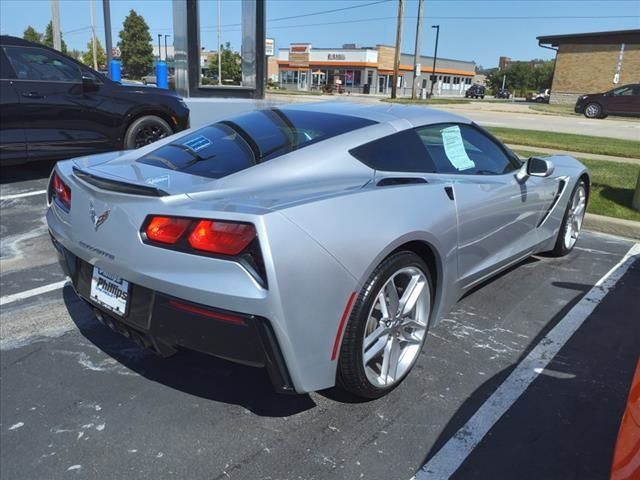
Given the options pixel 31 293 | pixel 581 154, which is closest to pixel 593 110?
pixel 581 154

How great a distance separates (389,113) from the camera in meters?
3.35

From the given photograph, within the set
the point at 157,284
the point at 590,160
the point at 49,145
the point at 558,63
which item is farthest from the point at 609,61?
the point at 157,284

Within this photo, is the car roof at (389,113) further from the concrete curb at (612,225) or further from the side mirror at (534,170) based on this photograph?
the concrete curb at (612,225)

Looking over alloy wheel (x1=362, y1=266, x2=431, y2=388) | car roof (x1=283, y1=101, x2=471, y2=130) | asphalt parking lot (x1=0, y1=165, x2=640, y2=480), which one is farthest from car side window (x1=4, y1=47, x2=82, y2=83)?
alloy wheel (x1=362, y1=266, x2=431, y2=388)

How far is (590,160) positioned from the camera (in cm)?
984

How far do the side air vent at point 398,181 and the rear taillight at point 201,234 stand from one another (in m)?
0.87

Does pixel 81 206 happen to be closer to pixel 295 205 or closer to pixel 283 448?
pixel 295 205

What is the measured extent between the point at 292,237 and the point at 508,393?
1533 mm

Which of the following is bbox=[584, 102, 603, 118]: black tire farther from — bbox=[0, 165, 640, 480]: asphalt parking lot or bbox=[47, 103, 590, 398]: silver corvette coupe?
bbox=[47, 103, 590, 398]: silver corvette coupe

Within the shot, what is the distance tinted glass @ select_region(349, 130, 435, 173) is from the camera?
9.52ft

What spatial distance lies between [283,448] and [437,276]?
4.02 ft

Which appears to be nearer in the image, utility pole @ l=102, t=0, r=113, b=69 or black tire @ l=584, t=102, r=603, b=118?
utility pole @ l=102, t=0, r=113, b=69

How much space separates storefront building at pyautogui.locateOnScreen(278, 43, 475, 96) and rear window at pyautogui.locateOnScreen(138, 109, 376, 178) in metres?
60.9

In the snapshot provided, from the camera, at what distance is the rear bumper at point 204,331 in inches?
84.1
